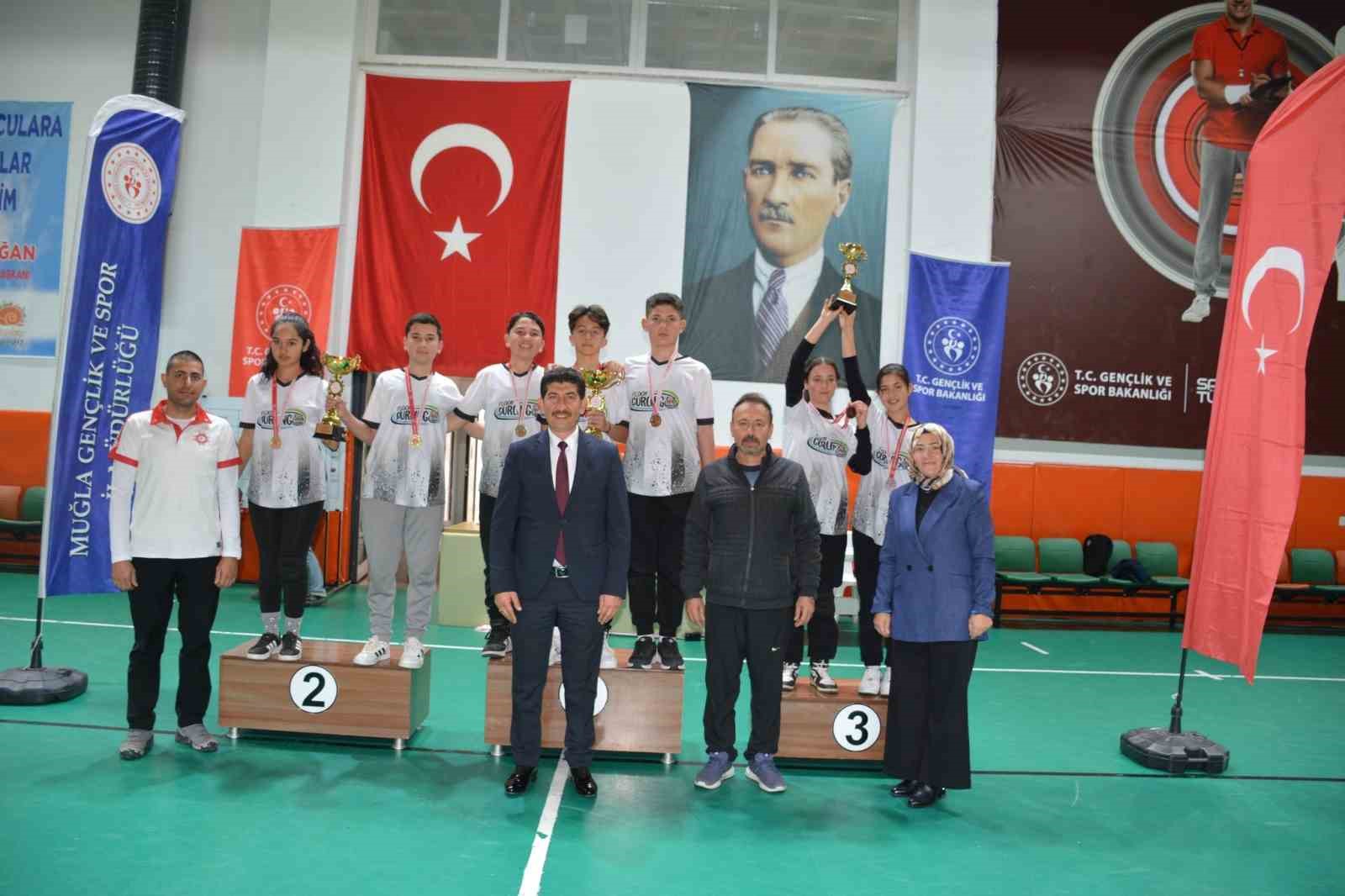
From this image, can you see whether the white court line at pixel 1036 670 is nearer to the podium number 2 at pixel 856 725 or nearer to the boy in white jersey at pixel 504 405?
the podium number 2 at pixel 856 725

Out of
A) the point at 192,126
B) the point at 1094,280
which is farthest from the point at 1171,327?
the point at 192,126

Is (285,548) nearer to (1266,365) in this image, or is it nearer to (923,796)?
(923,796)

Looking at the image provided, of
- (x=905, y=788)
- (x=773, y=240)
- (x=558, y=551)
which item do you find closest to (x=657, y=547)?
(x=558, y=551)

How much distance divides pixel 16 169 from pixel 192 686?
8202 millimetres

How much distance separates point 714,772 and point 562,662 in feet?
2.81

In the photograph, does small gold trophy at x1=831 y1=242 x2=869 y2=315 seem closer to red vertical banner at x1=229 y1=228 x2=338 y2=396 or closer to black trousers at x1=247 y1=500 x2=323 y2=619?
black trousers at x1=247 y1=500 x2=323 y2=619

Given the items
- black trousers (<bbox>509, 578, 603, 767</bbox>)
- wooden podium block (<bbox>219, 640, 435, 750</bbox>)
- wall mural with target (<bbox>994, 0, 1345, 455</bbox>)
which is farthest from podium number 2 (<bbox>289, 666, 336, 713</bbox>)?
wall mural with target (<bbox>994, 0, 1345, 455</bbox>)

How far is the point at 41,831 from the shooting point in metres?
3.81

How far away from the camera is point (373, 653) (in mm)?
5012

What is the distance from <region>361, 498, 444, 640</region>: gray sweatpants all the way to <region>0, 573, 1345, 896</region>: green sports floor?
0.65 m

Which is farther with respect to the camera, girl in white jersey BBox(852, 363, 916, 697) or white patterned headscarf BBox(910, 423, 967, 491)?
girl in white jersey BBox(852, 363, 916, 697)

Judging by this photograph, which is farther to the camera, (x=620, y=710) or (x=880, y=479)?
(x=880, y=479)

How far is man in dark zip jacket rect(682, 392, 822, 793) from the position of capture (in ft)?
14.9

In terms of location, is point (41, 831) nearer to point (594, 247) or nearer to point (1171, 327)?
point (594, 247)
